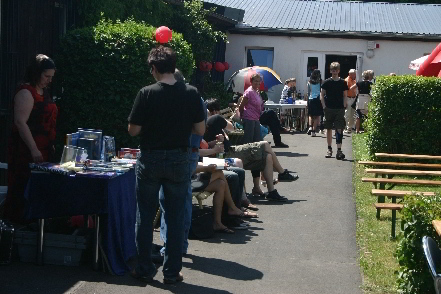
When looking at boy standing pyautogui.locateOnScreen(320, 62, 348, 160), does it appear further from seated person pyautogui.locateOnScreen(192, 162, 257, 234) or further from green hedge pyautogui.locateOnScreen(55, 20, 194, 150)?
seated person pyautogui.locateOnScreen(192, 162, 257, 234)

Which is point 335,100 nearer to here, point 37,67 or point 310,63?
point 37,67

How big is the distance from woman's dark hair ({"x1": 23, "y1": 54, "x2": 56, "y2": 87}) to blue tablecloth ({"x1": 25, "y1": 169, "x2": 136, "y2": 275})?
1.04 meters

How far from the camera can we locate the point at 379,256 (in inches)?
332

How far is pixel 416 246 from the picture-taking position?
6695 millimetres

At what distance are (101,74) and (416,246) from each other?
6.41 meters

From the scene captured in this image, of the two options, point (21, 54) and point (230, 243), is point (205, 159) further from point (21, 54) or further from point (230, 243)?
point (21, 54)

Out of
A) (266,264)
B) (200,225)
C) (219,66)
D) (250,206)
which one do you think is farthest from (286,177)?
(219,66)

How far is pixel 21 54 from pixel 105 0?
3.12 metres

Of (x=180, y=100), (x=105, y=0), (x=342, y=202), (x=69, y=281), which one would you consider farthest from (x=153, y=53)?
(x=105, y=0)

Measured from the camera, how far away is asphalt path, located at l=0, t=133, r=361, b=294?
278 inches

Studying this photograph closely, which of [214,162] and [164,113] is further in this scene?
[214,162]

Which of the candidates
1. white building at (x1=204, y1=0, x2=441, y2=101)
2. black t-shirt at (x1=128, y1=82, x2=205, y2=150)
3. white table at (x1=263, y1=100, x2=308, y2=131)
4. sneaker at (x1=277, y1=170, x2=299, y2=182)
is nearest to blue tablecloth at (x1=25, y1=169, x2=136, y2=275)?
black t-shirt at (x1=128, y1=82, x2=205, y2=150)

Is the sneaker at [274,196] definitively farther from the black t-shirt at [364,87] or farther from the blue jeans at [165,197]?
the black t-shirt at [364,87]

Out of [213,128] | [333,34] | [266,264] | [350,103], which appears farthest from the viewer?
[333,34]
